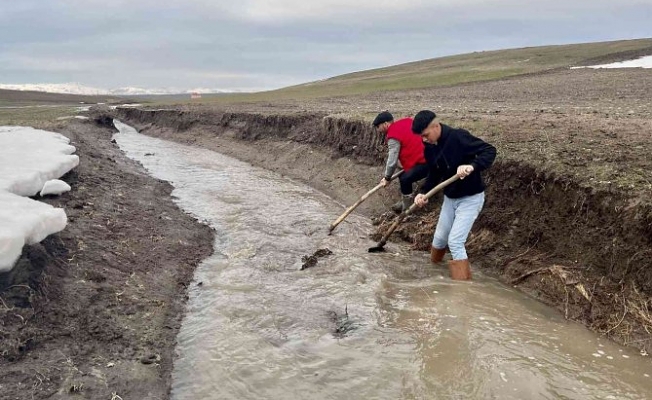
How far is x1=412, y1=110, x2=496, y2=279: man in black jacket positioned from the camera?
7.38 m

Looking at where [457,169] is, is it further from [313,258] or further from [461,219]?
[313,258]

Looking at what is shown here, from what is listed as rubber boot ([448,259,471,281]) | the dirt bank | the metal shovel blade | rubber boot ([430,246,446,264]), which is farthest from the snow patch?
rubber boot ([448,259,471,281])

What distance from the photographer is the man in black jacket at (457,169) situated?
7379mm

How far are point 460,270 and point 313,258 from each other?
8.74 ft

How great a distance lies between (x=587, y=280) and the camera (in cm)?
689

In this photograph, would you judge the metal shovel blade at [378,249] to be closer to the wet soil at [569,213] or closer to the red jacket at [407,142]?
the wet soil at [569,213]

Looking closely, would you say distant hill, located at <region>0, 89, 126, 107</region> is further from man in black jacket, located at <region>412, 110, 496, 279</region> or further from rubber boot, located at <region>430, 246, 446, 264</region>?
man in black jacket, located at <region>412, 110, 496, 279</region>

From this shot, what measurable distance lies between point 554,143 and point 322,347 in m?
6.15

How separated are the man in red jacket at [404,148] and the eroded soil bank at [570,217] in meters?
0.91

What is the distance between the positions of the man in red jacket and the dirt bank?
13.1 ft

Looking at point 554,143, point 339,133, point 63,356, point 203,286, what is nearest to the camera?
point 63,356

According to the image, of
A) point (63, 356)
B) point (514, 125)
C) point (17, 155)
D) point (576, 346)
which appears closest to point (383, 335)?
point (576, 346)

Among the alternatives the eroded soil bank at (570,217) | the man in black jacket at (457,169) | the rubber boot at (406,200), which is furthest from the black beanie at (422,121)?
the rubber boot at (406,200)

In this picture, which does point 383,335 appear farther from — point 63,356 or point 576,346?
point 63,356
